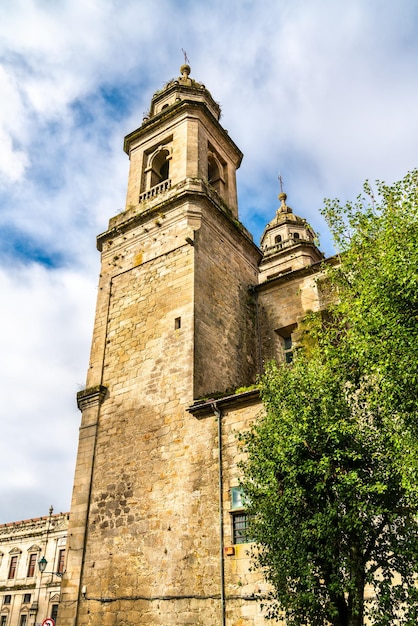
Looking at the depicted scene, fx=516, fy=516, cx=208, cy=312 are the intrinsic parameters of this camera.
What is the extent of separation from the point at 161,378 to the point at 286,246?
18.0 metres

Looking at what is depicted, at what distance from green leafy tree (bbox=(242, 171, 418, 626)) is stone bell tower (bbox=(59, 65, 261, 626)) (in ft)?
11.2

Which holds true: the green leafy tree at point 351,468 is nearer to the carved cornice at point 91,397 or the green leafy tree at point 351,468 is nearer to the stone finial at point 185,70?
the carved cornice at point 91,397

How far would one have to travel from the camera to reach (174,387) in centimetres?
1320

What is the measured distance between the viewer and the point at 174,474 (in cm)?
1202

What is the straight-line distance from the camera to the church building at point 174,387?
35.7 ft

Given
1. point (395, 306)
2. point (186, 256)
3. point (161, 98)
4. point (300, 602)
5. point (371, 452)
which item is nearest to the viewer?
point (300, 602)

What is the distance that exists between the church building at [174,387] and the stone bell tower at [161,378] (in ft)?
0.12

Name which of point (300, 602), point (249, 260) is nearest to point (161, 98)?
point (249, 260)

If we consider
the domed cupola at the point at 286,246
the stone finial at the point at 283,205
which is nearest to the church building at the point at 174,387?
the domed cupola at the point at 286,246

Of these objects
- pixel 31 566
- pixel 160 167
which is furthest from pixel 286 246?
pixel 31 566

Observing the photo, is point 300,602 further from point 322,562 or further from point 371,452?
point 371,452

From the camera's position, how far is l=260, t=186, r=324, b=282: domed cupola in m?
29.0

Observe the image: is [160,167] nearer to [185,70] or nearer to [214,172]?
[214,172]

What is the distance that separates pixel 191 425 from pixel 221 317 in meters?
4.06
